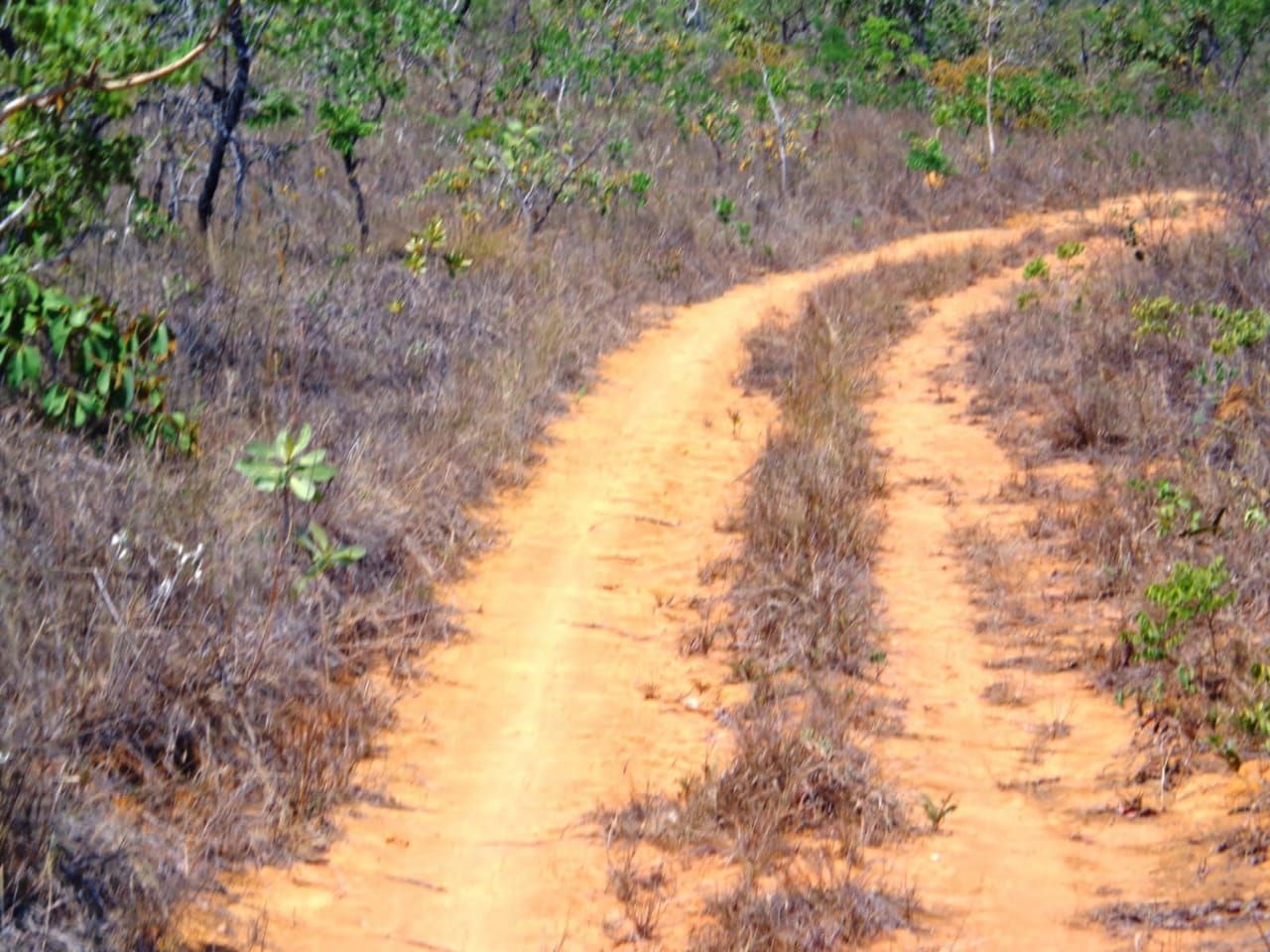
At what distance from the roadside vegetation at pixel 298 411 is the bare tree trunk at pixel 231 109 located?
0.10ft

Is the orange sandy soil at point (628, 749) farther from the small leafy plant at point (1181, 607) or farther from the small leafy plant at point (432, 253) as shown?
the small leafy plant at point (432, 253)

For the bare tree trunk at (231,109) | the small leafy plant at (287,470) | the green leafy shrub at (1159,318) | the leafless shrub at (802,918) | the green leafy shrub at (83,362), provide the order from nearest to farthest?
the leafless shrub at (802,918)
the small leafy plant at (287,470)
the green leafy shrub at (83,362)
the green leafy shrub at (1159,318)
the bare tree trunk at (231,109)

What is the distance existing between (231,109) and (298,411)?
3.23 meters

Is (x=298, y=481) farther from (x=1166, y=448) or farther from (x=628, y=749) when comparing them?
(x=1166, y=448)

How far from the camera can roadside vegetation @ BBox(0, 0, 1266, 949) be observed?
4.03 meters

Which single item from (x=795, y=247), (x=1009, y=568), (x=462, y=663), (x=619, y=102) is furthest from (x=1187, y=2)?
(x=462, y=663)

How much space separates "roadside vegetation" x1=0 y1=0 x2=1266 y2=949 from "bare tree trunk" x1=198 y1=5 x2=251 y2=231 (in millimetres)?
32

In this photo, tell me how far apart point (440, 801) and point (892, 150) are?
17355 millimetres

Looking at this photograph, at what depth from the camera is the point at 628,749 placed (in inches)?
187

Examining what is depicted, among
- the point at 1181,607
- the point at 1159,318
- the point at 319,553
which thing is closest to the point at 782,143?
the point at 1159,318

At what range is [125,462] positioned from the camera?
5.43m

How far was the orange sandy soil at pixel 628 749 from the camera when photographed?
3.77m

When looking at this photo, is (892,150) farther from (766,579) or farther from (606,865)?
(606,865)

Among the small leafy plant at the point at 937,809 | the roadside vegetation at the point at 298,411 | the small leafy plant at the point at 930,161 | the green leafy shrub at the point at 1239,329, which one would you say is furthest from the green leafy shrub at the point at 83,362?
the small leafy plant at the point at 930,161
